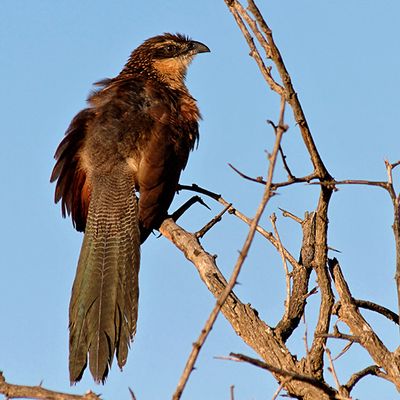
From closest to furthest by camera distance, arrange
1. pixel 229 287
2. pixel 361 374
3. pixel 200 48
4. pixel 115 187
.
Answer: pixel 229 287 → pixel 361 374 → pixel 115 187 → pixel 200 48

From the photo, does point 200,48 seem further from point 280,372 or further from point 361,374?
point 280,372

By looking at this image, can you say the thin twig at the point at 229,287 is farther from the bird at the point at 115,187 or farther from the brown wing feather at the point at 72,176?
the brown wing feather at the point at 72,176

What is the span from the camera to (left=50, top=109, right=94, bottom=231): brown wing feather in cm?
605

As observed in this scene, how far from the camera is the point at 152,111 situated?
609 cm

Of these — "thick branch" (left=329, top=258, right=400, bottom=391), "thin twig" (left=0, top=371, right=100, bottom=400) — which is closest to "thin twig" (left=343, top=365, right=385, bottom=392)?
"thick branch" (left=329, top=258, right=400, bottom=391)

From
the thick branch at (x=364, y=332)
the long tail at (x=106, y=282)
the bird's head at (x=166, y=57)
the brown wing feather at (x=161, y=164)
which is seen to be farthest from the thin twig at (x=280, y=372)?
the bird's head at (x=166, y=57)

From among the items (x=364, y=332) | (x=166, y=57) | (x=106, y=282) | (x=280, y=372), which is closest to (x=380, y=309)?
(x=364, y=332)

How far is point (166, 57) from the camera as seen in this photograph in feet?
23.9

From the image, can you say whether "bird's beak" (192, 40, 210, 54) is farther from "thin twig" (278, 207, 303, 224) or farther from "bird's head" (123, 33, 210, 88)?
"thin twig" (278, 207, 303, 224)

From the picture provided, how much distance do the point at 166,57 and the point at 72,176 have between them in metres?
1.82

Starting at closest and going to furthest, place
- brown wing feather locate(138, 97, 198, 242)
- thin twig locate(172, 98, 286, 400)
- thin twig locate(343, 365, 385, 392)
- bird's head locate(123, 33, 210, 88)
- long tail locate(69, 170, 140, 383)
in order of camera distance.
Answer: thin twig locate(172, 98, 286, 400) → thin twig locate(343, 365, 385, 392) → long tail locate(69, 170, 140, 383) → brown wing feather locate(138, 97, 198, 242) → bird's head locate(123, 33, 210, 88)

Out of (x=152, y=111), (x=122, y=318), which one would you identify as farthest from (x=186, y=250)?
(x=152, y=111)

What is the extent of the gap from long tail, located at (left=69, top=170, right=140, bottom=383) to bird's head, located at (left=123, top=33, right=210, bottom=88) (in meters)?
1.70

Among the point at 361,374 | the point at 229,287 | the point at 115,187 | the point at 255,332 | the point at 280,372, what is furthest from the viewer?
the point at 115,187
